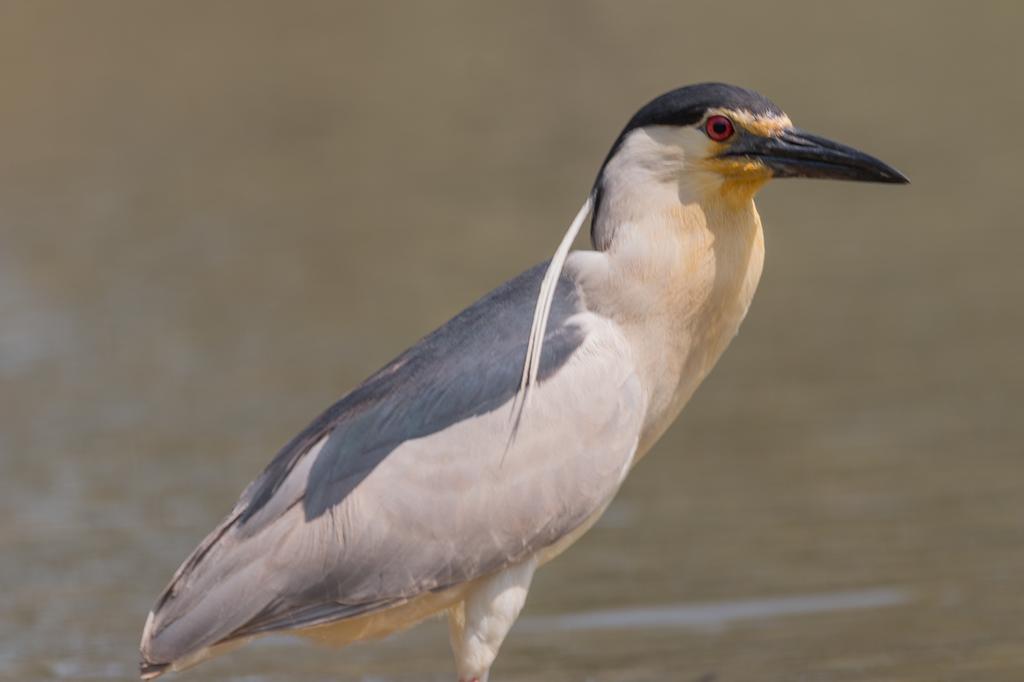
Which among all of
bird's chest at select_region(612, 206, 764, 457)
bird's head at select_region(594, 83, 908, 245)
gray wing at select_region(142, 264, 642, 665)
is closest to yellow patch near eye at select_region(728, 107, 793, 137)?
bird's head at select_region(594, 83, 908, 245)

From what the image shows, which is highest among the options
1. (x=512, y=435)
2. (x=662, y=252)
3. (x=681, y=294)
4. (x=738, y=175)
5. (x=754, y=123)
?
(x=754, y=123)

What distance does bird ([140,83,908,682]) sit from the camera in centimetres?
618

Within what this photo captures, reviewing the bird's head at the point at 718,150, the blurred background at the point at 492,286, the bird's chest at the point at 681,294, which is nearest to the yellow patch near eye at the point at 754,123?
the bird's head at the point at 718,150

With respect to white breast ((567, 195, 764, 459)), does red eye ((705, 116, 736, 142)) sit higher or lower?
higher

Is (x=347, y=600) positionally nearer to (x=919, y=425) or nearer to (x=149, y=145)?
(x=919, y=425)

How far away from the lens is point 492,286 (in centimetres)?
1272

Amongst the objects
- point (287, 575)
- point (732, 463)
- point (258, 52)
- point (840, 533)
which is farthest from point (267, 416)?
point (258, 52)

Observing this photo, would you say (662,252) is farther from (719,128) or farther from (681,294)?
(719,128)

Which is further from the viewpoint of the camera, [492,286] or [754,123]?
[492,286]

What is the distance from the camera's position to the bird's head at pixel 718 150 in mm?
6227

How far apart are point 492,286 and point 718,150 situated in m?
6.53

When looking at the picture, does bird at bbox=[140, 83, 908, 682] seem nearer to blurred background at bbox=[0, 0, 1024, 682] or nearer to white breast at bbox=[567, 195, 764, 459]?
white breast at bbox=[567, 195, 764, 459]

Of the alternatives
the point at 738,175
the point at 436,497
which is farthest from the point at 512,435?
the point at 738,175

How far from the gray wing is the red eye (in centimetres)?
70
